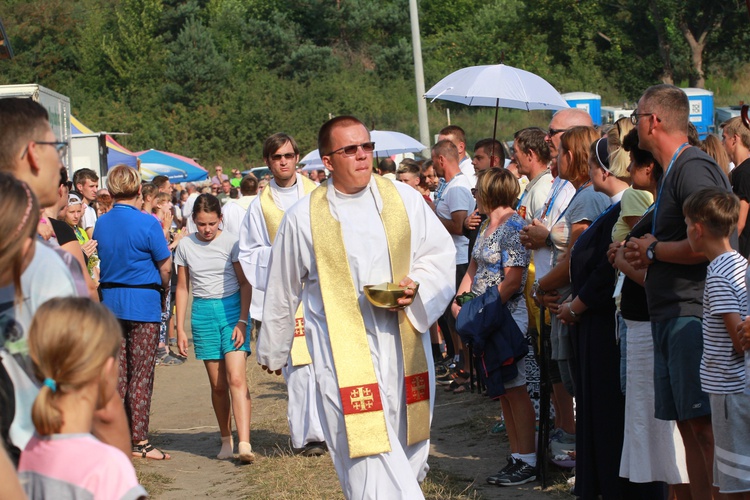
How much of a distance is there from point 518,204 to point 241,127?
4821cm

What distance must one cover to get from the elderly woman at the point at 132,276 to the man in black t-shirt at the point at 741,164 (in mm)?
4287

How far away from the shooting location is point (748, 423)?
172 inches

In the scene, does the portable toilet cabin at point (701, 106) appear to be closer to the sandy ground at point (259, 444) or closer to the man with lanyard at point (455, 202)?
the man with lanyard at point (455, 202)

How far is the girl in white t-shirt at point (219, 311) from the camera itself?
26.7 ft

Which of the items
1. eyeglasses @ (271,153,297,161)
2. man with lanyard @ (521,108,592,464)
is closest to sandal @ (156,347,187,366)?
eyeglasses @ (271,153,297,161)

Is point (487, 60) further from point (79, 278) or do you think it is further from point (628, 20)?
point (79, 278)

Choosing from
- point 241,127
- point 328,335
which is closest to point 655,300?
point 328,335

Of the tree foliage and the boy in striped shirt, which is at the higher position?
the tree foliage

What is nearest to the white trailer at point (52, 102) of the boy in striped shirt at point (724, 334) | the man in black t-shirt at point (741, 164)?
the man in black t-shirt at point (741, 164)

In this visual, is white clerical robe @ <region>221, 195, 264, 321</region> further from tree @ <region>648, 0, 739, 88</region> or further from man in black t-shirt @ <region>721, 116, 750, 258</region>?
tree @ <region>648, 0, 739, 88</region>

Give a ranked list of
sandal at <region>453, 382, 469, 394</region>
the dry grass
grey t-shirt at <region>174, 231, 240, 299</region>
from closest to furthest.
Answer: the dry grass, grey t-shirt at <region>174, 231, 240, 299</region>, sandal at <region>453, 382, 469, 394</region>

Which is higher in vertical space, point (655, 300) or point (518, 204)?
point (518, 204)

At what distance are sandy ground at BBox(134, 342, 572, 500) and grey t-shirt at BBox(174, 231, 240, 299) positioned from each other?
1.36m

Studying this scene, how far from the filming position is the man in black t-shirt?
669 centimetres
